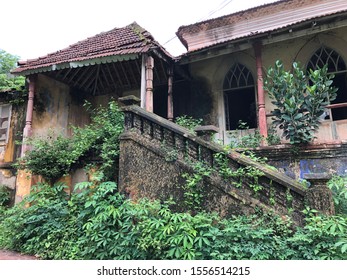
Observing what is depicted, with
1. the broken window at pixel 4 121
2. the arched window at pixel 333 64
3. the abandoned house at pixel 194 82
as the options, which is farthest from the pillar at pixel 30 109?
the arched window at pixel 333 64

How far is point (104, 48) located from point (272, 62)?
5.23 m

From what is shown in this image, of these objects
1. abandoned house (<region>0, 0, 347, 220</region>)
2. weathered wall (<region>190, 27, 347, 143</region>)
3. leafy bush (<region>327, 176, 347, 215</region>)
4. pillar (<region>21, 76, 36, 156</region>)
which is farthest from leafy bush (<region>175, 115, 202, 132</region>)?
pillar (<region>21, 76, 36, 156</region>)

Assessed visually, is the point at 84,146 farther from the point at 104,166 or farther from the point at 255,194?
the point at 255,194

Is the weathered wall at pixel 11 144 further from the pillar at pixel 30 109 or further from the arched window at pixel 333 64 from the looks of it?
the arched window at pixel 333 64

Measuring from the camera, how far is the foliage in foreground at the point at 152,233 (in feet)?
12.3

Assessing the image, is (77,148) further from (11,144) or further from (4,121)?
(4,121)

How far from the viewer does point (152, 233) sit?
13.9 feet

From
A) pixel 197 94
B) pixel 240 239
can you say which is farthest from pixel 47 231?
pixel 197 94

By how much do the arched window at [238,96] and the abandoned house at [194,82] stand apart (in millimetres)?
34

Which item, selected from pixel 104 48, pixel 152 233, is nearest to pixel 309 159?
pixel 152 233

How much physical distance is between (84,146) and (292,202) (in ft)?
14.2

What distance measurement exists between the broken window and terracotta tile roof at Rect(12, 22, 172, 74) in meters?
2.04

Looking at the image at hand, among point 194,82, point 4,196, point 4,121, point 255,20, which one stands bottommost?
point 4,196

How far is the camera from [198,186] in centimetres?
470
